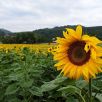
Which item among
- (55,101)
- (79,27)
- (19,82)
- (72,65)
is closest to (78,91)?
(72,65)

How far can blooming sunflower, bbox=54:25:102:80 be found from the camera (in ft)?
6.54

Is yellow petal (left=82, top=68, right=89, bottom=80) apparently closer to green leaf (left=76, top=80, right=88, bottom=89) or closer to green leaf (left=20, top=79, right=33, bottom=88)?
green leaf (left=76, top=80, right=88, bottom=89)

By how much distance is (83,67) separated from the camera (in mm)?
2037

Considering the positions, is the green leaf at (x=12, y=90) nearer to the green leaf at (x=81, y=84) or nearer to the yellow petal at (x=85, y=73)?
the green leaf at (x=81, y=84)

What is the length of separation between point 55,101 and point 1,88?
0.55 m

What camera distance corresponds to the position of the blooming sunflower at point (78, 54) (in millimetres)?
1993

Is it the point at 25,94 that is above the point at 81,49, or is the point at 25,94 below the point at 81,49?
below

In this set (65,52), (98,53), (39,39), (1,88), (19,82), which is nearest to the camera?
(98,53)

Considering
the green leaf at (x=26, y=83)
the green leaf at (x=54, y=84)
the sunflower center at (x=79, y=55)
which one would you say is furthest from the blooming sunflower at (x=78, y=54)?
the green leaf at (x=26, y=83)

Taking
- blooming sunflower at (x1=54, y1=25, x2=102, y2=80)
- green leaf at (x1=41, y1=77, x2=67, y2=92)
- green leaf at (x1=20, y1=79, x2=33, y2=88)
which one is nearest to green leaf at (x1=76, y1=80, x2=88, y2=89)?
green leaf at (x1=41, y1=77, x2=67, y2=92)

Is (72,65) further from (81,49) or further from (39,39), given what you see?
(39,39)

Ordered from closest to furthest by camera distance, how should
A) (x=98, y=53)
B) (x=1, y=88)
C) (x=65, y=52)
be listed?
(x=98, y=53) → (x=65, y=52) → (x=1, y=88)

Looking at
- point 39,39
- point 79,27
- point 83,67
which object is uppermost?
point 79,27

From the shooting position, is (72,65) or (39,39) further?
(39,39)
